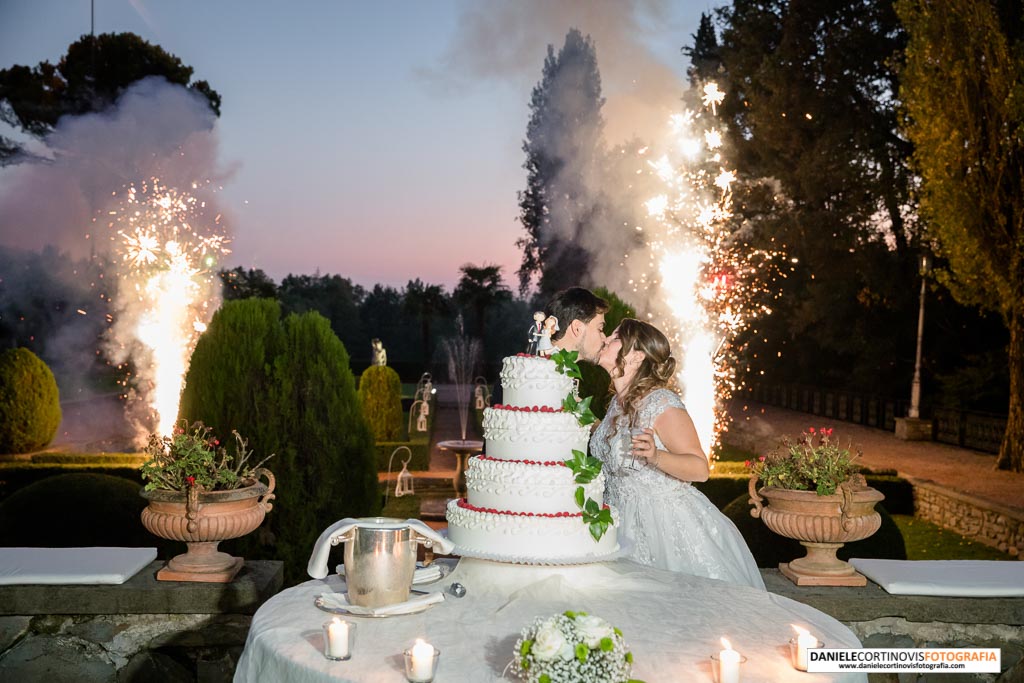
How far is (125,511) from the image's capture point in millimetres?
7699

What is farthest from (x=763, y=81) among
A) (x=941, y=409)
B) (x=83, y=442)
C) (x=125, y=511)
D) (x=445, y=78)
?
(x=125, y=511)

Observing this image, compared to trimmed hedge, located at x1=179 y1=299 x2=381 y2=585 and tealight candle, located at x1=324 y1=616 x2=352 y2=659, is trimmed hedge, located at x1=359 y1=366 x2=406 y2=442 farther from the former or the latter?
tealight candle, located at x1=324 y1=616 x2=352 y2=659

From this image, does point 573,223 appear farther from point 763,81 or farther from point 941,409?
point 941,409

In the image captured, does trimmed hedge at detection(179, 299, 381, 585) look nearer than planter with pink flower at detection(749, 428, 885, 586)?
No

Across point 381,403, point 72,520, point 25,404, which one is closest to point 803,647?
point 72,520

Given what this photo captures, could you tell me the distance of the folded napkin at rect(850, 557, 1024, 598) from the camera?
5246mm

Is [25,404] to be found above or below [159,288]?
below

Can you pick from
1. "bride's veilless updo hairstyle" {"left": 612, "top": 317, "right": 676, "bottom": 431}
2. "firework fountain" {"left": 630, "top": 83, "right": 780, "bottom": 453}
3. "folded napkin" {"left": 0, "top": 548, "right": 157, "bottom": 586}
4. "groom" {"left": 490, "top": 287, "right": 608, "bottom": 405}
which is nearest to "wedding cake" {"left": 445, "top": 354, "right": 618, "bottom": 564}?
"groom" {"left": 490, "top": 287, "right": 608, "bottom": 405}

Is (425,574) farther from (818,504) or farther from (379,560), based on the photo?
(818,504)

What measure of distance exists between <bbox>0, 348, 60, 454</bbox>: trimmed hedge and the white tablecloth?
17042 mm

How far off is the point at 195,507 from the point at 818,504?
3.47 metres

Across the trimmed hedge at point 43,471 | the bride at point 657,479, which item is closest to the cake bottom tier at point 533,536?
the bride at point 657,479

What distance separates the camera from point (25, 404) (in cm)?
1856

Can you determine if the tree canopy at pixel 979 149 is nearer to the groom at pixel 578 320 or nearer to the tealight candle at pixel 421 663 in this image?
the groom at pixel 578 320
